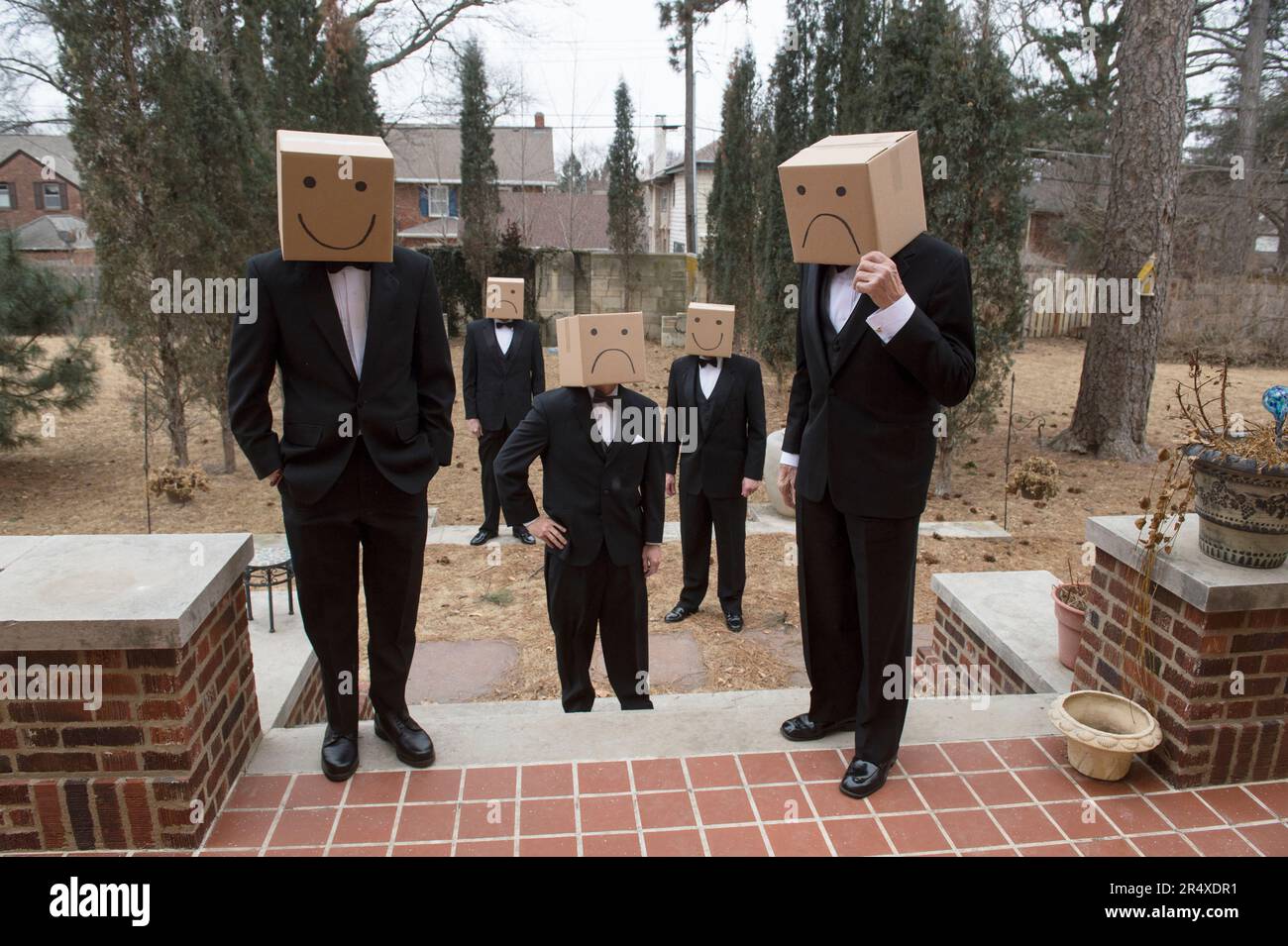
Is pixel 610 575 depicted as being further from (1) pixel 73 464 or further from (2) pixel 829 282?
(1) pixel 73 464

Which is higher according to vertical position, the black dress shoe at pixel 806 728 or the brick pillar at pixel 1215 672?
the brick pillar at pixel 1215 672

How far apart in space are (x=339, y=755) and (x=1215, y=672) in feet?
9.34

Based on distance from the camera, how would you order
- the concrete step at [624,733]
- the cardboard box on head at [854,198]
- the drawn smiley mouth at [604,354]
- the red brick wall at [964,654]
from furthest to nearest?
the red brick wall at [964,654]
the drawn smiley mouth at [604,354]
the concrete step at [624,733]
the cardboard box on head at [854,198]

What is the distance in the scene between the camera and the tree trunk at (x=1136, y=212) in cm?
889

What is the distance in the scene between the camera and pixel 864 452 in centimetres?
282

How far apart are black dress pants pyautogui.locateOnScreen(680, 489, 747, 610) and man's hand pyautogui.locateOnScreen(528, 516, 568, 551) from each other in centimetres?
192

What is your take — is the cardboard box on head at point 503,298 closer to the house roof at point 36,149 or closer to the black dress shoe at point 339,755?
the black dress shoe at point 339,755

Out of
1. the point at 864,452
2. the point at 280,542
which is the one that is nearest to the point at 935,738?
the point at 864,452

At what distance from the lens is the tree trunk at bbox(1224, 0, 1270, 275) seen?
19.3 m

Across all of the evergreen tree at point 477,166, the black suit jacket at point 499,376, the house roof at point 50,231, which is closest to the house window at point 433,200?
the house roof at point 50,231

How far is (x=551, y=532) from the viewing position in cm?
380

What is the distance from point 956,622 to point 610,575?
1917 millimetres

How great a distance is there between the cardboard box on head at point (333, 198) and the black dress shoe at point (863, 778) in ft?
7.34

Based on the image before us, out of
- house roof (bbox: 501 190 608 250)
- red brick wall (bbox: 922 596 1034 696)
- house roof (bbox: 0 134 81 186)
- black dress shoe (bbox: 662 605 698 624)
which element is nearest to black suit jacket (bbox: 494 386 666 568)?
red brick wall (bbox: 922 596 1034 696)
